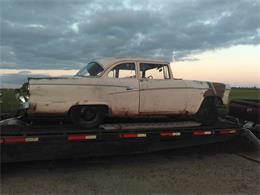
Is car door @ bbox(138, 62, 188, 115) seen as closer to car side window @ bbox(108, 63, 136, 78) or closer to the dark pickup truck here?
car side window @ bbox(108, 63, 136, 78)

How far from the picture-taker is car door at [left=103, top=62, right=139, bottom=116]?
6.11 metres

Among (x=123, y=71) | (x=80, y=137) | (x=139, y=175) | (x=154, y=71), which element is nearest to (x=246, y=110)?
(x=154, y=71)

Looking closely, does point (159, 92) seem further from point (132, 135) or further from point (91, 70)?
point (91, 70)

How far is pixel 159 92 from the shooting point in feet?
21.2

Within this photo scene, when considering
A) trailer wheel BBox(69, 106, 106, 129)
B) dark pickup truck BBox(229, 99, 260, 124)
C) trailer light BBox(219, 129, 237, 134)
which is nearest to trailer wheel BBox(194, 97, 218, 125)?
trailer light BBox(219, 129, 237, 134)

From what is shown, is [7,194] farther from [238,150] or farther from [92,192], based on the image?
[238,150]

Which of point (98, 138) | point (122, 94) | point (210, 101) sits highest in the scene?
point (122, 94)

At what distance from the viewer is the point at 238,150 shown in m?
7.50

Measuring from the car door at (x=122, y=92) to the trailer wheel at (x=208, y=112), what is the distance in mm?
1677

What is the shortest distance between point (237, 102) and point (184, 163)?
3.32 meters

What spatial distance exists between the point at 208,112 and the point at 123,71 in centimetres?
227

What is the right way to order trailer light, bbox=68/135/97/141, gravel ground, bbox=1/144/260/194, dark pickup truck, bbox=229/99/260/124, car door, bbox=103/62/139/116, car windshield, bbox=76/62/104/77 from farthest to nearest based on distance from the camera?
1. dark pickup truck, bbox=229/99/260/124
2. car windshield, bbox=76/62/104/77
3. car door, bbox=103/62/139/116
4. trailer light, bbox=68/135/97/141
5. gravel ground, bbox=1/144/260/194

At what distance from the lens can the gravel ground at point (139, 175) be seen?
501cm

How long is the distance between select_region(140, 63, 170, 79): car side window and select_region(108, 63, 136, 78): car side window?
21 cm
